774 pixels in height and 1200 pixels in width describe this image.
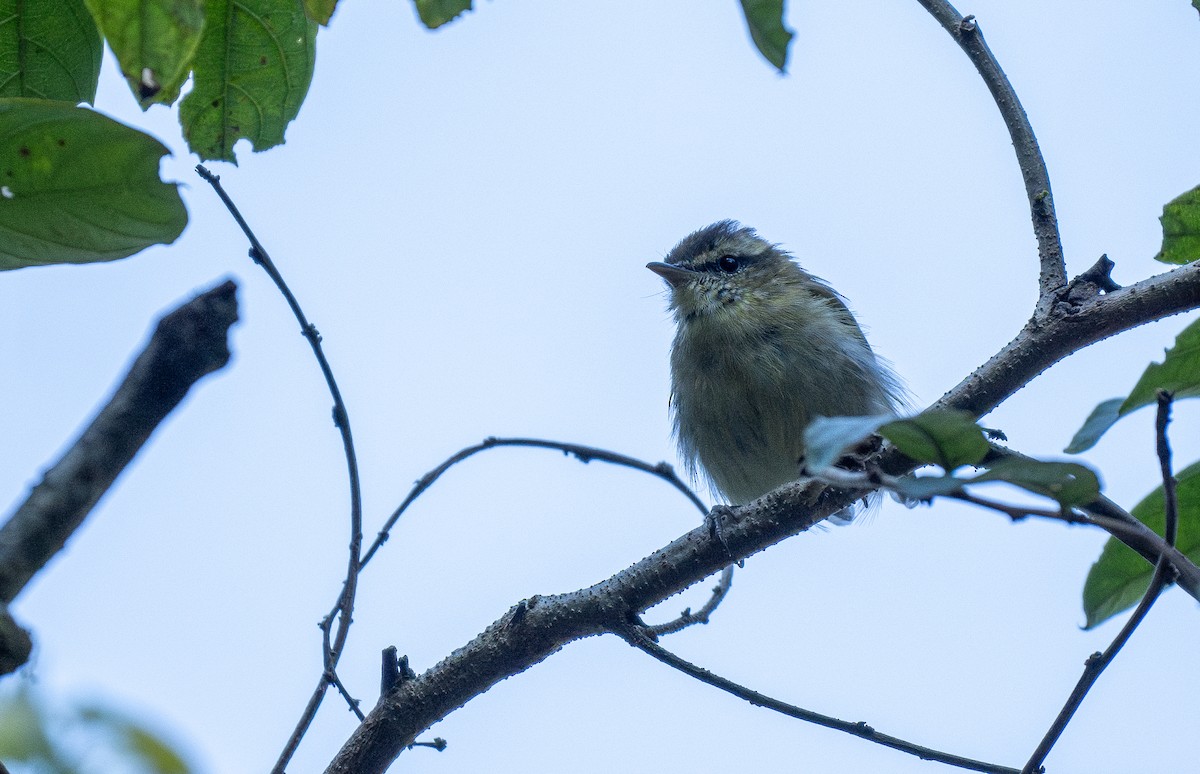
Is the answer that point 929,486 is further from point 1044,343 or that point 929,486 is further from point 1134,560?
point 1044,343

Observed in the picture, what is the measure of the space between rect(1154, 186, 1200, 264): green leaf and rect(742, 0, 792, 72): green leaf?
1112 mm

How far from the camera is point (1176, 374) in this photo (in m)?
→ 1.92

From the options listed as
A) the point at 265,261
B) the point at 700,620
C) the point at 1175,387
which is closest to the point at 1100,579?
the point at 1175,387

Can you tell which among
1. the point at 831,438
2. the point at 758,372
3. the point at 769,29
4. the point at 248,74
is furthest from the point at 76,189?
the point at 758,372

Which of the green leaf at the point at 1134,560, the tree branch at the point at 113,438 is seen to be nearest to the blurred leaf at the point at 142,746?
the tree branch at the point at 113,438

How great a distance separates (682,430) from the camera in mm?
5871

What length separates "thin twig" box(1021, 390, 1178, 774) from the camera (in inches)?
66.6

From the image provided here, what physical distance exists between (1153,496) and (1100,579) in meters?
0.21

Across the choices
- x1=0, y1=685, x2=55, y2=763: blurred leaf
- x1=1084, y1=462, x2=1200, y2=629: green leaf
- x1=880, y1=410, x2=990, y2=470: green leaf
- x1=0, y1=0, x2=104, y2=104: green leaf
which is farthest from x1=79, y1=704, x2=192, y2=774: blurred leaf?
x1=1084, y1=462, x2=1200, y2=629: green leaf

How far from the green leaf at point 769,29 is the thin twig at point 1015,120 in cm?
127

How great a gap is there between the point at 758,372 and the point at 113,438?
4.55m

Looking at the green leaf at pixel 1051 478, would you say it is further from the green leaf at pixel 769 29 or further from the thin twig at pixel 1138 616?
the green leaf at pixel 769 29

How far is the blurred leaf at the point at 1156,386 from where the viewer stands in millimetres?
1826

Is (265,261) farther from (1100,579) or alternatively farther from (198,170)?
(1100,579)
